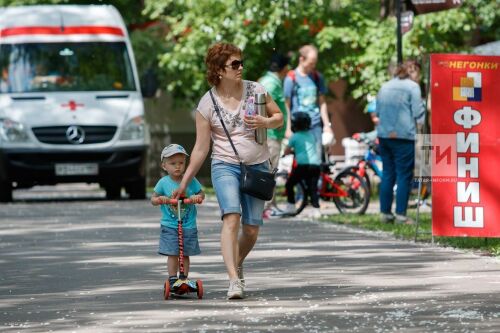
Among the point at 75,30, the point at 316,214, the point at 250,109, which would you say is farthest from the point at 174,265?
the point at 75,30

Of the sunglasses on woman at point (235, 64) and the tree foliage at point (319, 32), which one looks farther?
the tree foliage at point (319, 32)

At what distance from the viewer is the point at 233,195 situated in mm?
10891

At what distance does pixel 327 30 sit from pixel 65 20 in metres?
7.70

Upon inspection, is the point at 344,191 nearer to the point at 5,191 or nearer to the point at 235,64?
the point at 5,191

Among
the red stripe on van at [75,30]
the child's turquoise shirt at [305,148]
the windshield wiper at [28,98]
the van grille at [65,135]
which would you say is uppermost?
the red stripe on van at [75,30]

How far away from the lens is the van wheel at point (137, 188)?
84.8 ft

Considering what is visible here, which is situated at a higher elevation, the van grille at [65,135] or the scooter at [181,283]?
the van grille at [65,135]

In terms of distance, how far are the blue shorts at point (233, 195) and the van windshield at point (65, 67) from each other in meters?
14.5

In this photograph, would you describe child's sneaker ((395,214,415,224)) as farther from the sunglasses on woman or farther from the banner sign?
the sunglasses on woman

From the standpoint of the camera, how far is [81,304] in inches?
414

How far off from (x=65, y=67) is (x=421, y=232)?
10.7 metres

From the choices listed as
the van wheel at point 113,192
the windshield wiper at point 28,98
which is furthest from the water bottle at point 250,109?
the van wheel at point 113,192

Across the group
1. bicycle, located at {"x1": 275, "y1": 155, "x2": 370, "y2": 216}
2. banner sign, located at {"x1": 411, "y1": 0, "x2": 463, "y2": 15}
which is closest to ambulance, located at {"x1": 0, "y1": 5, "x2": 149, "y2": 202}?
bicycle, located at {"x1": 275, "y1": 155, "x2": 370, "y2": 216}

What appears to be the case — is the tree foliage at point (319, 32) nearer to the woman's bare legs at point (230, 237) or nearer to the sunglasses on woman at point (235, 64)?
the sunglasses on woman at point (235, 64)
